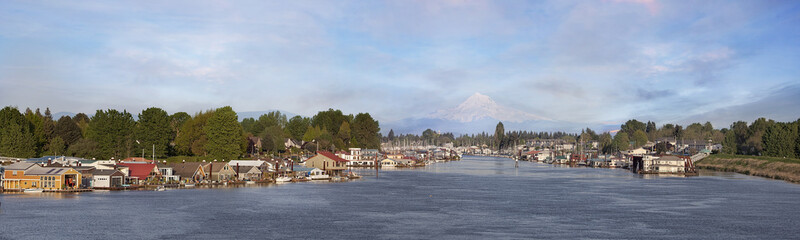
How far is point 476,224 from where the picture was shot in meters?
39.1

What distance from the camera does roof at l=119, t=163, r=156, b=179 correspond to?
2603 inches

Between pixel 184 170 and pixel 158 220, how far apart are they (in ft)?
111

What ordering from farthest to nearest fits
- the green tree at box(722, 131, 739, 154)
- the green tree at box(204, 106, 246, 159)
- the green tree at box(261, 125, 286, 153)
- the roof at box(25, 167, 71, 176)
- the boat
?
the green tree at box(722, 131, 739, 154) < the green tree at box(261, 125, 286, 153) < the green tree at box(204, 106, 246, 159) < the boat < the roof at box(25, 167, 71, 176)

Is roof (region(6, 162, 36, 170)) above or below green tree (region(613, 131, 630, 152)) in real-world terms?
below

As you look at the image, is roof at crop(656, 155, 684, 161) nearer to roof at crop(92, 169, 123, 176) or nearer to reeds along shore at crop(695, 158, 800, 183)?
reeds along shore at crop(695, 158, 800, 183)

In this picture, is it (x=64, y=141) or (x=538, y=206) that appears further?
(x=64, y=141)

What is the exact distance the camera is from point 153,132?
8781 cm

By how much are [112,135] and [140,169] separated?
23214mm

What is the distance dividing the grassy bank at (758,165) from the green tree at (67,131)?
102768 millimetres

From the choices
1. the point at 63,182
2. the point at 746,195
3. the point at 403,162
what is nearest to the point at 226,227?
the point at 63,182

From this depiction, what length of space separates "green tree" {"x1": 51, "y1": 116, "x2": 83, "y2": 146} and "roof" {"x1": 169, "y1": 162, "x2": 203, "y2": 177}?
31612 mm

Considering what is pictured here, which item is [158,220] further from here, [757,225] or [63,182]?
[757,225]

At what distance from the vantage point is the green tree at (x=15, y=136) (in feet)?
255

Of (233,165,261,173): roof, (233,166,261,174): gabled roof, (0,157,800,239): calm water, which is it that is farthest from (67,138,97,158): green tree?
(0,157,800,239): calm water
